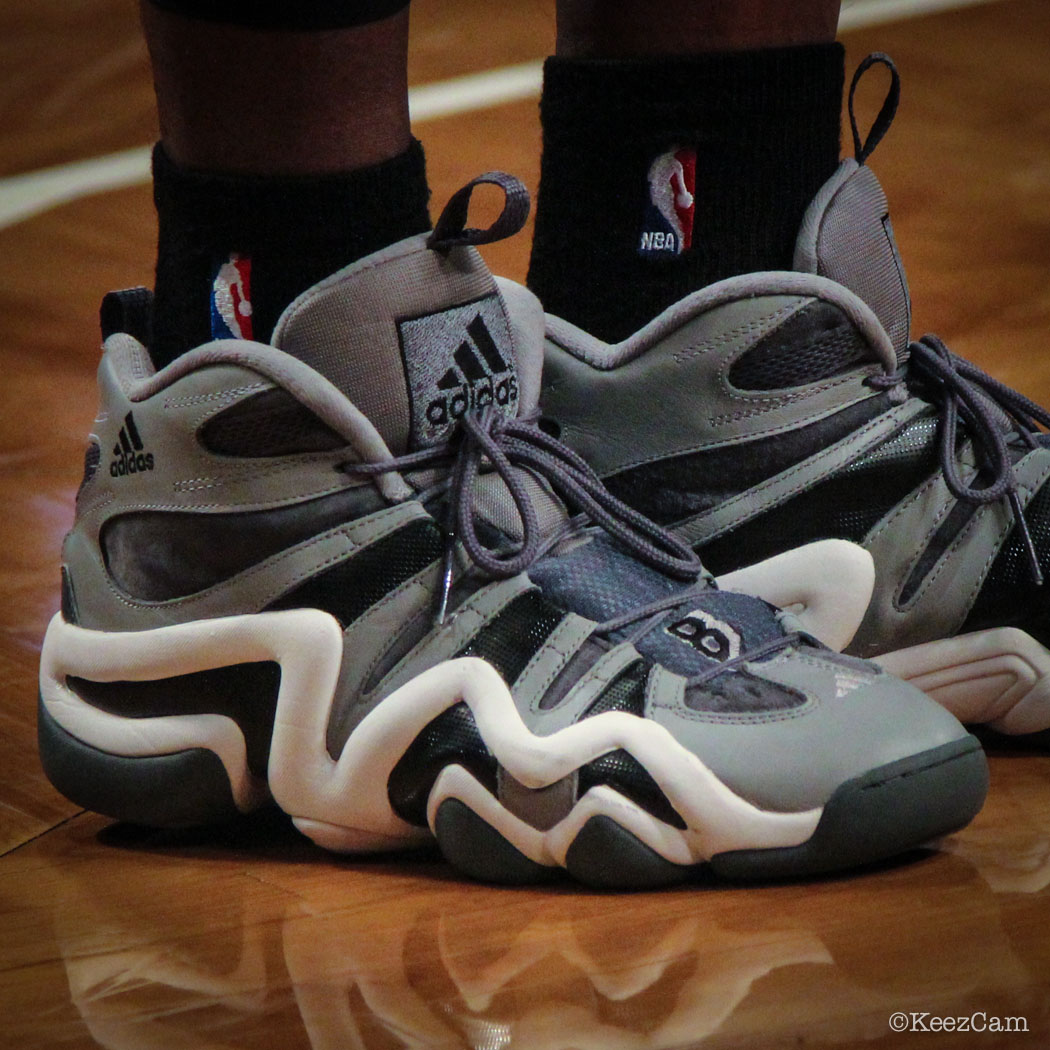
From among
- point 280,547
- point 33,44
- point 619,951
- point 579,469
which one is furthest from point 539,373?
point 33,44

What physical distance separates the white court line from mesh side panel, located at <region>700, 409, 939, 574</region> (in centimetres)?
131

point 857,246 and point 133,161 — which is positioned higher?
point 857,246

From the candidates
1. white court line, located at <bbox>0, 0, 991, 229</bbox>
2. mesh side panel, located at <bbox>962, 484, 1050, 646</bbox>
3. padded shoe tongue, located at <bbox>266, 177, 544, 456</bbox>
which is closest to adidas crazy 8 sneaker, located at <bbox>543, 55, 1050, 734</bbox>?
mesh side panel, located at <bbox>962, 484, 1050, 646</bbox>

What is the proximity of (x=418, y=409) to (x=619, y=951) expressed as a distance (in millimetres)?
259

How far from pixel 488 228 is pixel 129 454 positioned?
0.20 metres

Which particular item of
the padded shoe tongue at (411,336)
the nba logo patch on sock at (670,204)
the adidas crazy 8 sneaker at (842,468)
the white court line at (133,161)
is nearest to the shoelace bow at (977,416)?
the adidas crazy 8 sneaker at (842,468)

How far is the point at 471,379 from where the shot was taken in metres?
0.68

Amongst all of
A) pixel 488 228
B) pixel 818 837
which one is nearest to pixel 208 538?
pixel 488 228

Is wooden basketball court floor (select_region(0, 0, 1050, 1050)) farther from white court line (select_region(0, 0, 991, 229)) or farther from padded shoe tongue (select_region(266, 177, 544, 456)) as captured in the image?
white court line (select_region(0, 0, 991, 229))

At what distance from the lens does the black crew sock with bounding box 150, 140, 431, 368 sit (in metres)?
0.66

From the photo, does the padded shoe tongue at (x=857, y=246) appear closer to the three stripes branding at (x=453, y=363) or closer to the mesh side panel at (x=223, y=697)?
the three stripes branding at (x=453, y=363)

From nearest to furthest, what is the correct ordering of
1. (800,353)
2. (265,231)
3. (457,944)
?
1. (457,944)
2. (265,231)
3. (800,353)

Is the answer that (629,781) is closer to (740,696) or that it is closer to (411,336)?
(740,696)

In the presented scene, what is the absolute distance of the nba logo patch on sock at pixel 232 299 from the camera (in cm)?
67
